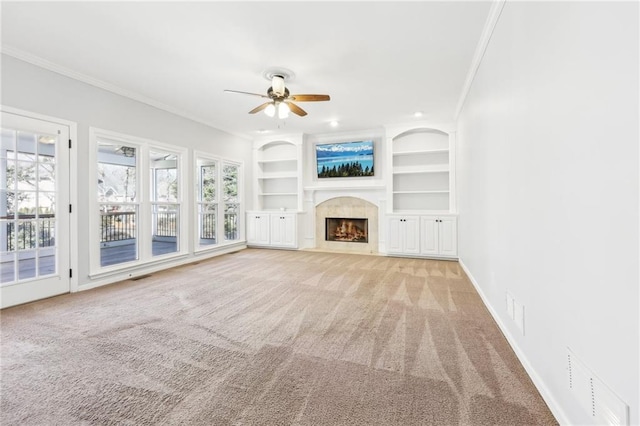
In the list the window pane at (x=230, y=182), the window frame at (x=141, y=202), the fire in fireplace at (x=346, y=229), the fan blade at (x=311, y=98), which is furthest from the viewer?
the fire in fireplace at (x=346, y=229)

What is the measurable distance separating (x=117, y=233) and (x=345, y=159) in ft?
16.1

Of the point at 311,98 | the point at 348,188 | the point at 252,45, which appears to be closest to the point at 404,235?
the point at 348,188

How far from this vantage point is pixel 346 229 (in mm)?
6727

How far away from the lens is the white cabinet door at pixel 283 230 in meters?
6.56

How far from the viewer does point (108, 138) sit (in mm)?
3963

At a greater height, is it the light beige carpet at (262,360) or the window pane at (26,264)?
the window pane at (26,264)

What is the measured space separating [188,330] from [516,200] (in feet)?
9.07

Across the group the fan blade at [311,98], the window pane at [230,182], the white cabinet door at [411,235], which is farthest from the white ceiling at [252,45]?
the white cabinet door at [411,235]

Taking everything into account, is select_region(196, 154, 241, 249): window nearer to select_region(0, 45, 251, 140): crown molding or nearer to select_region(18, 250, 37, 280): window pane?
select_region(0, 45, 251, 140): crown molding

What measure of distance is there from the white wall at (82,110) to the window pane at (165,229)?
3.78 feet

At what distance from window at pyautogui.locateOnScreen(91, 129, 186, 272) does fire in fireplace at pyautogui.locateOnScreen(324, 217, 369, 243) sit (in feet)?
10.5

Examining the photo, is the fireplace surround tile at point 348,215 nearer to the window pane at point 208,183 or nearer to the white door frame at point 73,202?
the window pane at point 208,183

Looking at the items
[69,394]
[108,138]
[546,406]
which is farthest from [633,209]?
[108,138]

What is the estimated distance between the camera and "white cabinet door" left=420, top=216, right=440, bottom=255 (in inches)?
215
